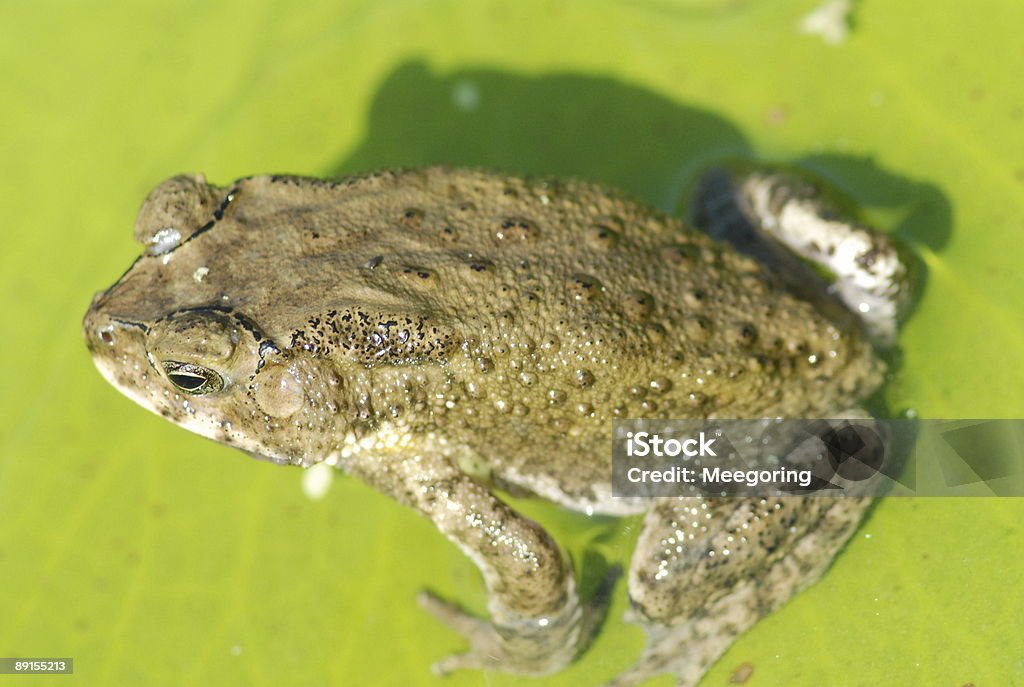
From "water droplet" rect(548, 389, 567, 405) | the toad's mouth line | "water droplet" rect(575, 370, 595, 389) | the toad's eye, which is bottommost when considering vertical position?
the toad's mouth line

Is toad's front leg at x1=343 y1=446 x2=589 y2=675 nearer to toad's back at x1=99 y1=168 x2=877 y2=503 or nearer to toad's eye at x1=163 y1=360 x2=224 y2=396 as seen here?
toad's back at x1=99 y1=168 x2=877 y2=503

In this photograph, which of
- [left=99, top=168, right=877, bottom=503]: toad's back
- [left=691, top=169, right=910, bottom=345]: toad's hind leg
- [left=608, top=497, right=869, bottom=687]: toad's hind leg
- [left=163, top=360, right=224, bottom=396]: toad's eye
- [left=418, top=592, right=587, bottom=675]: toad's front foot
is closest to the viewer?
[left=163, top=360, right=224, bottom=396]: toad's eye

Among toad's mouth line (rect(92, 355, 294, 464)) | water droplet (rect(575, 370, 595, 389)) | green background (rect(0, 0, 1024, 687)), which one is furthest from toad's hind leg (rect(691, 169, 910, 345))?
toad's mouth line (rect(92, 355, 294, 464))

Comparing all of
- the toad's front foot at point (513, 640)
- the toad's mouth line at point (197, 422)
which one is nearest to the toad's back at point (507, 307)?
the toad's mouth line at point (197, 422)

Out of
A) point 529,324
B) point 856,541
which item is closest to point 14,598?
point 529,324

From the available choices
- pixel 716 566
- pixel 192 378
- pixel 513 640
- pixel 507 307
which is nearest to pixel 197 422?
pixel 192 378

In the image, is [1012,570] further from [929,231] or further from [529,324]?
[529,324]

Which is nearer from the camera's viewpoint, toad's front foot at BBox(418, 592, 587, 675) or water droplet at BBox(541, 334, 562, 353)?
water droplet at BBox(541, 334, 562, 353)

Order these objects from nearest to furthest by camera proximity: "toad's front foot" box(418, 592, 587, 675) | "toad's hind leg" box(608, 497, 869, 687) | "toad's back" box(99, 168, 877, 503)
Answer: "toad's back" box(99, 168, 877, 503) < "toad's hind leg" box(608, 497, 869, 687) < "toad's front foot" box(418, 592, 587, 675)
